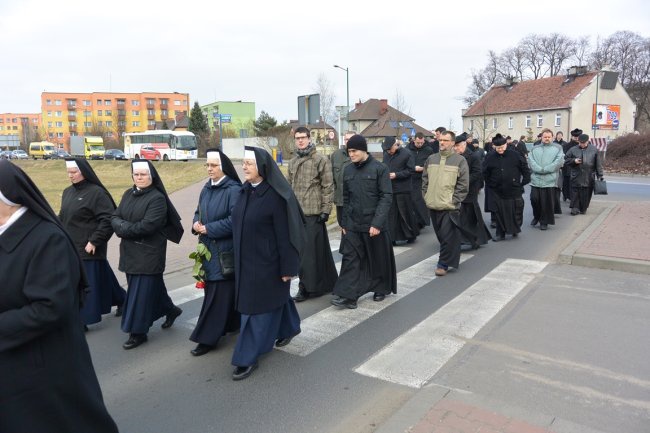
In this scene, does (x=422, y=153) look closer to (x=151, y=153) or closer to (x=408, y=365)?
(x=408, y=365)

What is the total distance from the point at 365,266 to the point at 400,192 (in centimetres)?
373

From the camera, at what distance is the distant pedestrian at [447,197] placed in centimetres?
764

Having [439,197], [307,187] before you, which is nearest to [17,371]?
[307,187]

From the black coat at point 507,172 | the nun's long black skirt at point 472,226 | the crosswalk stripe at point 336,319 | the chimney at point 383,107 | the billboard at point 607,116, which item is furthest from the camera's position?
the chimney at point 383,107

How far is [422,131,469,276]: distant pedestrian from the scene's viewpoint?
7645 mm

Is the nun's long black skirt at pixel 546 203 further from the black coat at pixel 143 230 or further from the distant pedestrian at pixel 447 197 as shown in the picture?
the black coat at pixel 143 230

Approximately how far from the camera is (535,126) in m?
62.0

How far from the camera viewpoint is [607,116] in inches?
2255

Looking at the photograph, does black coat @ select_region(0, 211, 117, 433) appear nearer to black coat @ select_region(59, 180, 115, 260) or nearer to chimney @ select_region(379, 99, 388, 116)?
black coat @ select_region(59, 180, 115, 260)

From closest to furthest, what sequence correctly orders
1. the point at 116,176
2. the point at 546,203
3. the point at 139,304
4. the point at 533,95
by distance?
1. the point at 139,304
2. the point at 546,203
3. the point at 116,176
4. the point at 533,95

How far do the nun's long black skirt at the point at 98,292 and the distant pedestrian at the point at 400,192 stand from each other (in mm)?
5240

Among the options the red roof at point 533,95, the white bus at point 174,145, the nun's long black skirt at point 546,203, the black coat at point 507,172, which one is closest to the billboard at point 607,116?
the red roof at point 533,95

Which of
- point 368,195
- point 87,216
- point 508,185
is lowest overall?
point 508,185

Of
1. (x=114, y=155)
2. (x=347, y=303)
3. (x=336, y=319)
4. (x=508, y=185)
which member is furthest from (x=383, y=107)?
(x=336, y=319)
